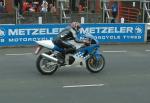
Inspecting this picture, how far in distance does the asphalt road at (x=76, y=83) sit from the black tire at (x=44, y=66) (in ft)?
0.50

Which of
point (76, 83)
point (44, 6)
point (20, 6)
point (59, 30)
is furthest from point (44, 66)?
point (44, 6)

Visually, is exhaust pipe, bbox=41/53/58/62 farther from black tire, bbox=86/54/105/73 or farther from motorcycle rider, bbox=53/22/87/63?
black tire, bbox=86/54/105/73

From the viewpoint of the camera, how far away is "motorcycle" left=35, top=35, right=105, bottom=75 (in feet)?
42.3

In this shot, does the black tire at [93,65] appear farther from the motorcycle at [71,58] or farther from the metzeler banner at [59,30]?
the metzeler banner at [59,30]

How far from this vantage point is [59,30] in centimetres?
2077

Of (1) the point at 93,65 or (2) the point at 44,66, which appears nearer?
(2) the point at 44,66

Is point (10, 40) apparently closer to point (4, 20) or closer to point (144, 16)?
point (4, 20)

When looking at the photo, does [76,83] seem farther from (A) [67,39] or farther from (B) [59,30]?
(B) [59,30]

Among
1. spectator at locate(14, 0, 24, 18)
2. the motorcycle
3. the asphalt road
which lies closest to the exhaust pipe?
the motorcycle

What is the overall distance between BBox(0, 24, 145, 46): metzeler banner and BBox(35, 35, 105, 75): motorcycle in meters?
5.37

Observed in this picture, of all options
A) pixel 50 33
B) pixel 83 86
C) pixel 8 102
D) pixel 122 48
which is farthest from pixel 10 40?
pixel 8 102

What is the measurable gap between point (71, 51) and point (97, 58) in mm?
839

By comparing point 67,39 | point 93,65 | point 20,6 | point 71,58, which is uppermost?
point 20,6

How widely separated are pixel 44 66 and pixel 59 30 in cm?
796
